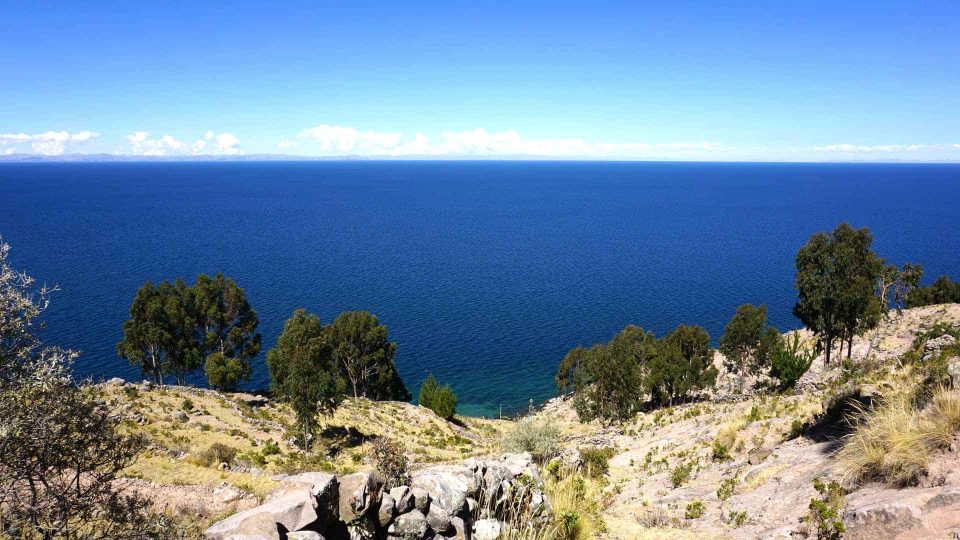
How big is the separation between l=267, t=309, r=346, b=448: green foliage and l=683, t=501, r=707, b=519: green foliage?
26.0 m

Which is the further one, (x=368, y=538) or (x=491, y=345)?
(x=491, y=345)

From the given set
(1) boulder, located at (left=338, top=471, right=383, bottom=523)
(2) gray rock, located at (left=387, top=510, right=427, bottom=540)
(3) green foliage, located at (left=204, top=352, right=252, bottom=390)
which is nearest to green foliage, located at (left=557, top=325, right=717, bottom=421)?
(3) green foliage, located at (left=204, top=352, right=252, bottom=390)

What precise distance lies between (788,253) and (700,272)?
40227 millimetres

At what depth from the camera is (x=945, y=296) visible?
7612cm

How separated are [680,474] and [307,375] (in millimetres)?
24994

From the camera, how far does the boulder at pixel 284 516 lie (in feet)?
32.2

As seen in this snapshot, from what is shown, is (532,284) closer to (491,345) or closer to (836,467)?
(491,345)

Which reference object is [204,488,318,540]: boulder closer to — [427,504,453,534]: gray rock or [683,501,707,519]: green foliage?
[427,504,453,534]: gray rock

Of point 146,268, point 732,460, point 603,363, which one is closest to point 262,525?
point 732,460

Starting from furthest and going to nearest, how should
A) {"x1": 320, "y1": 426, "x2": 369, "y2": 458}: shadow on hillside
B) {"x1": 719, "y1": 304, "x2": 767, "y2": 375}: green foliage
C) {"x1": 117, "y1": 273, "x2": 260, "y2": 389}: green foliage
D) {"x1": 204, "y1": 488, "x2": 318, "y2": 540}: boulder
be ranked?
{"x1": 719, "y1": 304, "x2": 767, "y2": 375}: green foliage → {"x1": 117, "y1": 273, "x2": 260, "y2": 389}: green foliage → {"x1": 320, "y1": 426, "x2": 369, "y2": 458}: shadow on hillside → {"x1": 204, "y1": 488, "x2": 318, "y2": 540}: boulder

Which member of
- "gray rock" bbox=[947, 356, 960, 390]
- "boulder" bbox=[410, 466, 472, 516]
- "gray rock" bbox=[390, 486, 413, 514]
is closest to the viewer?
"gray rock" bbox=[390, 486, 413, 514]

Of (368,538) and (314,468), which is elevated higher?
(368,538)

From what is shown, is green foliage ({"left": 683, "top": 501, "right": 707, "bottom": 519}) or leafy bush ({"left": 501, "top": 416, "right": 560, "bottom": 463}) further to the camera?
leafy bush ({"left": 501, "top": 416, "right": 560, "bottom": 463})

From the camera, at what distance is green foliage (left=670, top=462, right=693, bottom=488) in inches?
834
